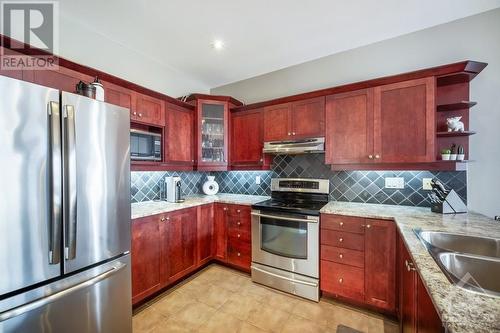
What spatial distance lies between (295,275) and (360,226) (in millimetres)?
847

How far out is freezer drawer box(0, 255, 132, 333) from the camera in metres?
1.05

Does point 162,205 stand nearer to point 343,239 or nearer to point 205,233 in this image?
point 205,233

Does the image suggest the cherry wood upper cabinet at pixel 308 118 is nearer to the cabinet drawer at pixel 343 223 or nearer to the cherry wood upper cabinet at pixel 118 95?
the cabinet drawer at pixel 343 223

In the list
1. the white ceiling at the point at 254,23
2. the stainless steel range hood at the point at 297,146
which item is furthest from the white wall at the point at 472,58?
the stainless steel range hood at the point at 297,146

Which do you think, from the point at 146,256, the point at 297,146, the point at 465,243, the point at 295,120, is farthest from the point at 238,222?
the point at 465,243

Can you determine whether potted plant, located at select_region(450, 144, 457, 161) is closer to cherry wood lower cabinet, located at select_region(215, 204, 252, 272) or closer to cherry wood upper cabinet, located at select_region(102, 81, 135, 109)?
cherry wood lower cabinet, located at select_region(215, 204, 252, 272)

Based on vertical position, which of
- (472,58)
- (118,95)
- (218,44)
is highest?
(218,44)

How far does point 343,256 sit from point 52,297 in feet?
7.12

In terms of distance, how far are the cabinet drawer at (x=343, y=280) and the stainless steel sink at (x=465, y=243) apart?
80cm

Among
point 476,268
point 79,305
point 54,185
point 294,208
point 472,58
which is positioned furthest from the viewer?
point 294,208

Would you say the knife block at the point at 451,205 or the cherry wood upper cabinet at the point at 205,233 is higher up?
the knife block at the point at 451,205

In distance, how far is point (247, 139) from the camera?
2918 mm

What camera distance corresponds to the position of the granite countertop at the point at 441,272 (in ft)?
1.90

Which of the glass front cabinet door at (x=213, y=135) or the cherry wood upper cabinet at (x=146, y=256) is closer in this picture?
the cherry wood upper cabinet at (x=146, y=256)
